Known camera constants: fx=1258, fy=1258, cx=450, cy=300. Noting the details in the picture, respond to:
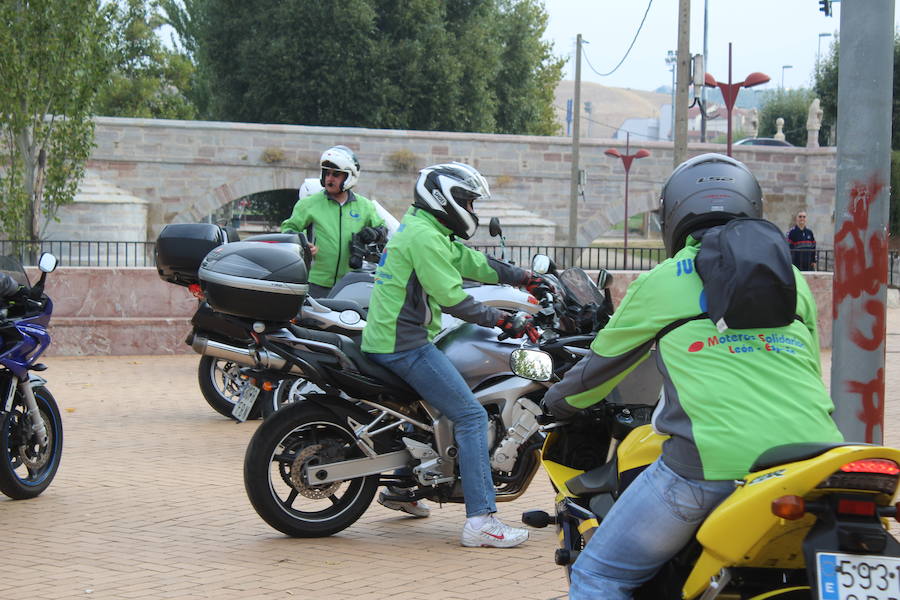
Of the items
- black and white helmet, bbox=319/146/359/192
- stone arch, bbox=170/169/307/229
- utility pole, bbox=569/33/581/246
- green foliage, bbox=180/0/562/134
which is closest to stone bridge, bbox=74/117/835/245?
stone arch, bbox=170/169/307/229

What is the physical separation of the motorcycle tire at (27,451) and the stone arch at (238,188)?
93.6 feet

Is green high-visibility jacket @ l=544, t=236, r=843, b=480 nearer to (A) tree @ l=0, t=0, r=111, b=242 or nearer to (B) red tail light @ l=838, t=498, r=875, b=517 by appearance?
(B) red tail light @ l=838, t=498, r=875, b=517

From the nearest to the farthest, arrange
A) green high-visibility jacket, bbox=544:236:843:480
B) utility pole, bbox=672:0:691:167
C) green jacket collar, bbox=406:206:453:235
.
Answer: green high-visibility jacket, bbox=544:236:843:480 < green jacket collar, bbox=406:206:453:235 < utility pole, bbox=672:0:691:167

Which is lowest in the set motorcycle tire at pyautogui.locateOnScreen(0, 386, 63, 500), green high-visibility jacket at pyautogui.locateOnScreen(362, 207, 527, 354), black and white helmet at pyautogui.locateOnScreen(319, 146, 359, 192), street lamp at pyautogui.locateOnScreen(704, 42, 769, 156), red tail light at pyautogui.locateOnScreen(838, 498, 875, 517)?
motorcycle tire at pyautogui.locateOnScreen(0, 386, 63, 500)

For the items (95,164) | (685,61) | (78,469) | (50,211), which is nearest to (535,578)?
(78,469)

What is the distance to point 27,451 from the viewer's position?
6.73 metres

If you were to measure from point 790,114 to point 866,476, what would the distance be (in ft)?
222

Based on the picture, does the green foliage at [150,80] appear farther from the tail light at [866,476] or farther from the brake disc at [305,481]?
the tail light at [866,476]

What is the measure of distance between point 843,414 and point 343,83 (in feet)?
118

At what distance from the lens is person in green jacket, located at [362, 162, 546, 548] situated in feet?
18.6

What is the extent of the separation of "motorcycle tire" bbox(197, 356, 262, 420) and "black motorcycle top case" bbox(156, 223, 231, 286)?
42.8 inches

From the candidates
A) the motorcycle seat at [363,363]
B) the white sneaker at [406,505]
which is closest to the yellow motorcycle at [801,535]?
the motorcycle seat at [363,363]


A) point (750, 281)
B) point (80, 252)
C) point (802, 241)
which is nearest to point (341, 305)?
point (750, 281)

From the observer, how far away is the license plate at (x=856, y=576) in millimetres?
2650
